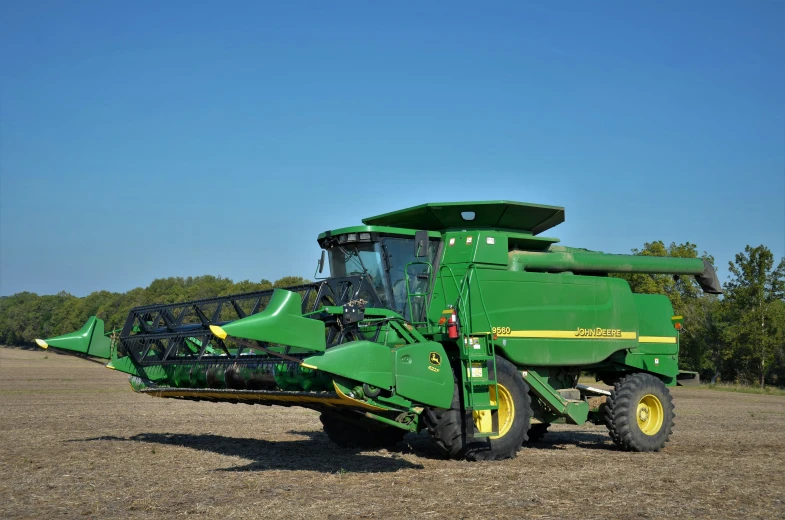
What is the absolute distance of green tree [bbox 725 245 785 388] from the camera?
42906mm

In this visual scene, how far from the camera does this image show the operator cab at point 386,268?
1070 cm

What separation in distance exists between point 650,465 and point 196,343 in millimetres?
6980

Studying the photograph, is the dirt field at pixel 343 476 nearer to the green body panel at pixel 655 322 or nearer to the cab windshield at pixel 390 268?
the green body panel at pixel 655 322

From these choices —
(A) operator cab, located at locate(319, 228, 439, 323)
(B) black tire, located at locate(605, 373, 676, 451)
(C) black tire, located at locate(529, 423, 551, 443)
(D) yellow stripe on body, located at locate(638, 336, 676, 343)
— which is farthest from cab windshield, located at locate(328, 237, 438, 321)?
(D) yellow stripe on body, located at locate(638, 336, 676, 343)

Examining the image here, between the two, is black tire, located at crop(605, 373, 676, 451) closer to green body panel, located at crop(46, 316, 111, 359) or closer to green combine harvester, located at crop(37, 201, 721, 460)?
green combine harvester, located at crop(37, 201, 721, 460)

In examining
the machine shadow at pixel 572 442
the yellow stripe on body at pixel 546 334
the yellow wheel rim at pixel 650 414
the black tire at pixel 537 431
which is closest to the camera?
the yellow stripe on body at pixel 546 334

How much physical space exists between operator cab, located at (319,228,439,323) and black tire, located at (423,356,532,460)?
4.49 ft

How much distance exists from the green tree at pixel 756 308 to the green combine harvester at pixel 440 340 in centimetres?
3282

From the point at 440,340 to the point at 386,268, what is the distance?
4.14 ft

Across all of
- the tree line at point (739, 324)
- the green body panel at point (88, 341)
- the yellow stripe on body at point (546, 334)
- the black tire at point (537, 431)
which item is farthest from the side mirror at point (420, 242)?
the tree line at point (739, 324)

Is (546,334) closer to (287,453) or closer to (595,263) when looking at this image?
(595,263)

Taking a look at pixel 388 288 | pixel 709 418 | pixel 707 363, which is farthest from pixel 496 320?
pixel 707 363

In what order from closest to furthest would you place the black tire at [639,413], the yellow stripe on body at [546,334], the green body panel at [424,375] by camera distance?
the green body panel at [424,375] → the yellow stripe on body at [546,334] → the black tire at [639,413]

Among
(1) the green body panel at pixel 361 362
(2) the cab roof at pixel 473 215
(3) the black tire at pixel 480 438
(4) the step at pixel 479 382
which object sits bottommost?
(3) the black tire at pixel 480 438
